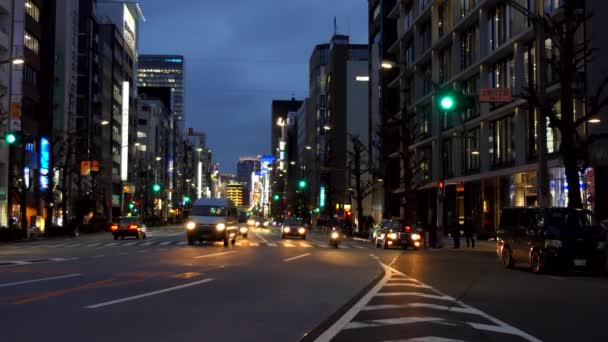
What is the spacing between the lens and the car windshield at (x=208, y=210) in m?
41.1

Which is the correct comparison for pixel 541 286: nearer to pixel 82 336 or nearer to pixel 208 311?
pixel 208 311

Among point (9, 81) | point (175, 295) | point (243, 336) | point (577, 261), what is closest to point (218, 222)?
point (577, 261)

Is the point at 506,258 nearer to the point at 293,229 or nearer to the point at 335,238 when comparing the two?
the point at 335,238

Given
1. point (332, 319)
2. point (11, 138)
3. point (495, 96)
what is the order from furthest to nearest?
point (11, 138) → point (495, 96) → point (332, 319)

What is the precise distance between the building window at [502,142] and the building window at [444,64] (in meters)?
12.0

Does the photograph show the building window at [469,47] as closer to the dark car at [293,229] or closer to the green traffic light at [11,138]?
the dark car at [293,229]

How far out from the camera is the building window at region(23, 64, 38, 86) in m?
71.8

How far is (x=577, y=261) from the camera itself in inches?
876

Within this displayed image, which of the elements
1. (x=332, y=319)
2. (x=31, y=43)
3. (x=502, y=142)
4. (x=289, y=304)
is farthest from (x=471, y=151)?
(x=332, y=319)

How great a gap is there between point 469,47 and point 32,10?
1704 inches

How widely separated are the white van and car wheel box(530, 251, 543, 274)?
20295mm

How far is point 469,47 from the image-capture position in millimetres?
58344

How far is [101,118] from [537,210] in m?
95.3

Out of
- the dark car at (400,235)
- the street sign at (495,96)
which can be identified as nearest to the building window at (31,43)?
the dark car at (400,235)
